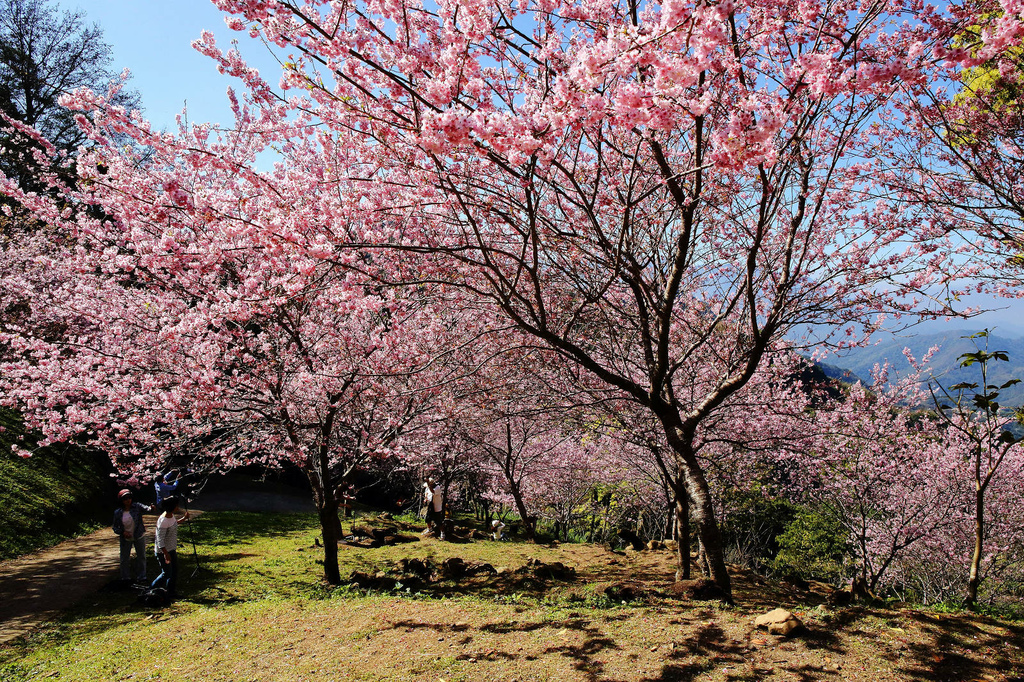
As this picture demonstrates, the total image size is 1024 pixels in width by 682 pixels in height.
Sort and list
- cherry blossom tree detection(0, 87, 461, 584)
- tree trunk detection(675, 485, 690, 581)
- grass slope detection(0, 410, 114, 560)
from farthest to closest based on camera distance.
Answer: grass slope detection(0, 410, 114, 560), tree trunk detection(675, 485, 690, 581), cherry blossom tree detection(0, 87, 461, 584)

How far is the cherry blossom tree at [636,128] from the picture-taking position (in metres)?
3.32

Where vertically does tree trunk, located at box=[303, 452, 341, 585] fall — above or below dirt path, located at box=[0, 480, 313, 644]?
above

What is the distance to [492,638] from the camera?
17.5 feet

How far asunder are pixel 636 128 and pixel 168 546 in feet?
30.2

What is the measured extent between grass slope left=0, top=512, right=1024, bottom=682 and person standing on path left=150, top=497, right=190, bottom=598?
16.6 inches

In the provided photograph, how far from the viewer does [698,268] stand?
7371mm

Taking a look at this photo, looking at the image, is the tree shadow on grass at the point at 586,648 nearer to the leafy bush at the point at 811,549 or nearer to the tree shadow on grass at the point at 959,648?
the tree shadow on grass at the point at 959,648

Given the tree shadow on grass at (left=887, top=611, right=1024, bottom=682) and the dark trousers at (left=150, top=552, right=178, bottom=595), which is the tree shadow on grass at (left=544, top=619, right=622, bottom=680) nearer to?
the tree shadow on grass at (left=887, top=611, right=1024, bottom=682)

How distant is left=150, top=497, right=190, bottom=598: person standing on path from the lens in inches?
323

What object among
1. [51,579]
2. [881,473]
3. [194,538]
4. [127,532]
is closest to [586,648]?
[127,532]

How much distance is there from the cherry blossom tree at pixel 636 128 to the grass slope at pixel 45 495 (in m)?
10.9

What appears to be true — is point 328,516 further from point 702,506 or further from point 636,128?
point 636,128

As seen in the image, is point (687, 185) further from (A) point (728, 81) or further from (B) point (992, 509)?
(B) point (992, 509)

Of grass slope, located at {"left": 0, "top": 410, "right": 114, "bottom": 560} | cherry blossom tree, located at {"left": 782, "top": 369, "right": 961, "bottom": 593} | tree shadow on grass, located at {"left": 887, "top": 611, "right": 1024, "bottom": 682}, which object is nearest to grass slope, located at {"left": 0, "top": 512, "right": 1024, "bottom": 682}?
tree shadow on grass, located at {"left": 887, "top": 611, "right": 1024, "bottom": 682}
